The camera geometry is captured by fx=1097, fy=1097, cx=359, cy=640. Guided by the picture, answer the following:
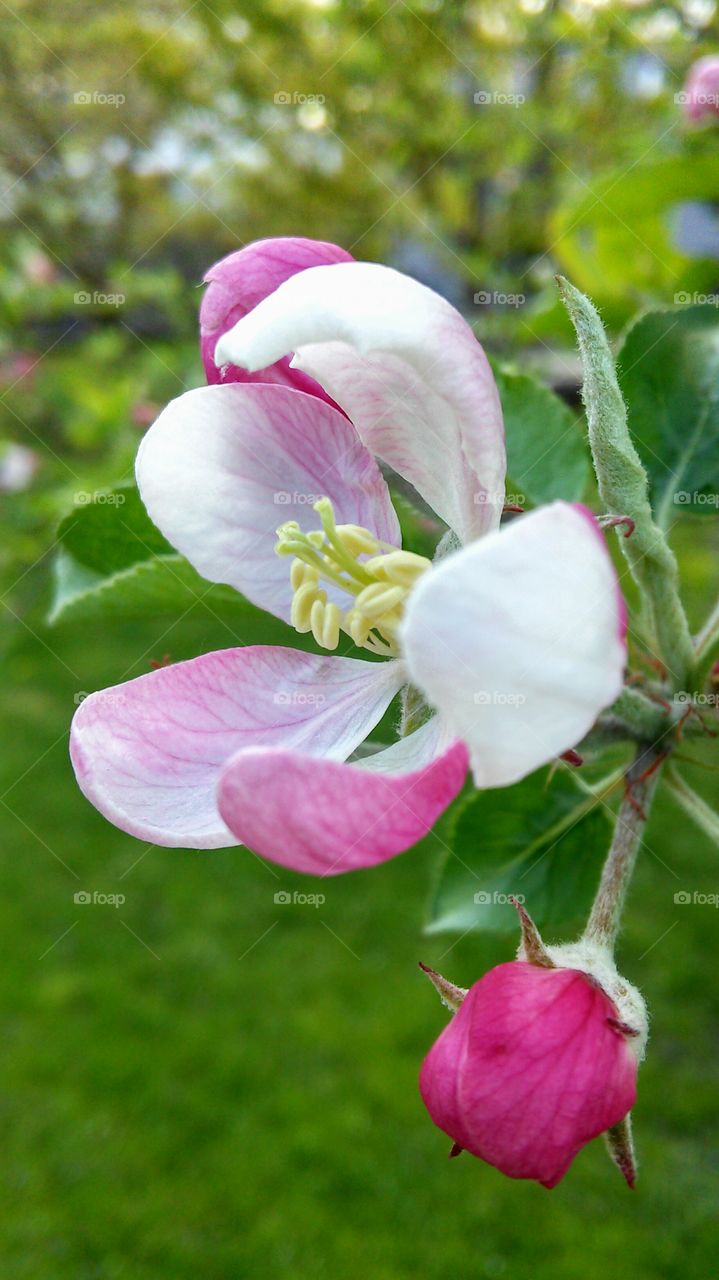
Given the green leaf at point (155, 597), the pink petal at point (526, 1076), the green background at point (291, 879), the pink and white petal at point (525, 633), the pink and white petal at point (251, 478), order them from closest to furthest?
the pink and white petal at point (525, 633) → the pink petal at point (526, 1076) → the pink and white petal at point (251, 478) → the green leaf at point (155, 597) → the green background at point (291, 879)

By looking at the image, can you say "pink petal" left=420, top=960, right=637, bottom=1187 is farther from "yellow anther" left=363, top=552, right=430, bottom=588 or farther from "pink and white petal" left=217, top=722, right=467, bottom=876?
"yellow anther" left=363, top=552, right=430, bottom=588

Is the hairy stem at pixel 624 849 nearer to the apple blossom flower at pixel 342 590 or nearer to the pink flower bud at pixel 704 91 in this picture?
the apple blossom flower at pixel 342 590

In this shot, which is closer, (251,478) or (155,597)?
(251,478)

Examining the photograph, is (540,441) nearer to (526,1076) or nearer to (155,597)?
(155,597)

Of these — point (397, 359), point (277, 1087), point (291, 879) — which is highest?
point (397, 359)

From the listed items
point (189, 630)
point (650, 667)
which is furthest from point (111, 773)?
point (189, 630)

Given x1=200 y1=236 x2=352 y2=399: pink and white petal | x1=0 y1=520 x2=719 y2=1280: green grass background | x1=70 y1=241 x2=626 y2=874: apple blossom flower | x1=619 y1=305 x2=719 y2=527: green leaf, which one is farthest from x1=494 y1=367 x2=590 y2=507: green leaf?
x1=0 y1=520 x2=719 y2=1280: green grass background

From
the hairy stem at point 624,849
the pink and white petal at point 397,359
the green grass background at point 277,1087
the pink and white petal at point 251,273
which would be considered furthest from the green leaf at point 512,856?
the green grass background at point 277,1087

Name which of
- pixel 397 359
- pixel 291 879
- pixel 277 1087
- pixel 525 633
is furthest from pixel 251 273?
pixel 291 879
